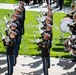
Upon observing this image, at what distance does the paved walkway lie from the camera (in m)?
11.1

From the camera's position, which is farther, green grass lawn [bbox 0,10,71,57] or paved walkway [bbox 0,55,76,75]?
green grass lawn [bbox 0,10,71,57]

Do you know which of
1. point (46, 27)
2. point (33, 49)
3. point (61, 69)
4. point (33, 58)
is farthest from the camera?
point (33, 49)

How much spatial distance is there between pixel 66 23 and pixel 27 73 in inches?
91.8

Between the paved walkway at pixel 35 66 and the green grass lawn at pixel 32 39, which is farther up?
A: the green grass lawn at pixel 32 39

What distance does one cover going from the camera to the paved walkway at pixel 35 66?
1109 centimetres

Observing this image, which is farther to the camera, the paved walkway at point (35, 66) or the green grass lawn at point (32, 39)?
the green grass lawn at point (32, 39)

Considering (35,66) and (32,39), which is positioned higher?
(32,39)

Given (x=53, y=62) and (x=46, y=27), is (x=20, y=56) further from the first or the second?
(x=46, y=27)

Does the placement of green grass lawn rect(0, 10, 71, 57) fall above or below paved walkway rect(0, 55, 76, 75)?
above

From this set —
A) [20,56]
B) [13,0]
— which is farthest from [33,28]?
[13,0]

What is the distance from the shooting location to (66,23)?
1209 centimetres

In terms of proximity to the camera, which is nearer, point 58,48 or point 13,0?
point 58,48

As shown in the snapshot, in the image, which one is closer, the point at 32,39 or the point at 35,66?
the point at 35,66

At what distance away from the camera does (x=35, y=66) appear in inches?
456
